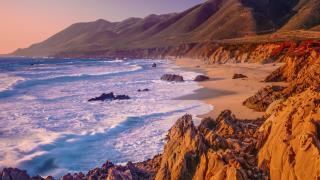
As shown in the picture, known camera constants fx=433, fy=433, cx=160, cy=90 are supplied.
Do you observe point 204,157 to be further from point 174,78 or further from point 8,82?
point 8,82

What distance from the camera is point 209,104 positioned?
24547 mm

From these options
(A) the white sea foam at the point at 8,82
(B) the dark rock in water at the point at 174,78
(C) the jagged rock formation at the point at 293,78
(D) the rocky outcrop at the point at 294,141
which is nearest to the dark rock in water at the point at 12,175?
(D) the rocky outcrop at the point at 294,141

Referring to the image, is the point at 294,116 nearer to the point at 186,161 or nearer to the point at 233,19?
the point at 186,161

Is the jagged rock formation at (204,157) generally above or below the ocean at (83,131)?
above

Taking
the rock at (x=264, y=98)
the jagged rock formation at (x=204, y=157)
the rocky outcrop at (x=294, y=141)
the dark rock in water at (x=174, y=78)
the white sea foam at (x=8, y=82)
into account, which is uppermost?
the rocky outcrop at (x=294, y=141)

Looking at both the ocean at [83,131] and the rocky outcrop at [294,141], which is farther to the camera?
the ocean at [83,131]

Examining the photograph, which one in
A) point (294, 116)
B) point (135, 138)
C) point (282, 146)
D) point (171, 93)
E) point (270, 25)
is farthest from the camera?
point (270, 25)

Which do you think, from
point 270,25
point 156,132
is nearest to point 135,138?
point 156,132

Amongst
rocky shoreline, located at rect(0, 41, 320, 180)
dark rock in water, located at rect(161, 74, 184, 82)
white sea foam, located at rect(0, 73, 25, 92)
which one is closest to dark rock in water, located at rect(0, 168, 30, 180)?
rocky shoreline, located at rect(0, 41, 320, 180)

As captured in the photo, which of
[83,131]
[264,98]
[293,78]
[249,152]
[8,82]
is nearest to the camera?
[249,152]

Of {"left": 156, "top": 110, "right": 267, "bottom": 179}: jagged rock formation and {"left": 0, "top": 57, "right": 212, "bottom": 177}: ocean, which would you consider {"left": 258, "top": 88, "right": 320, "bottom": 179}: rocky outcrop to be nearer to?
{"left": 156, "top": 110, "right": 267, "bottom": 179}: jagged rock formation

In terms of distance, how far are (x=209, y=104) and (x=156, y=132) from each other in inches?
316

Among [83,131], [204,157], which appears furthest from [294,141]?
[83,131]

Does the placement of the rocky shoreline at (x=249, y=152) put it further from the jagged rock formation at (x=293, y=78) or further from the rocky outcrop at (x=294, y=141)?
the jagged rock formation at (x=293, y=78)
